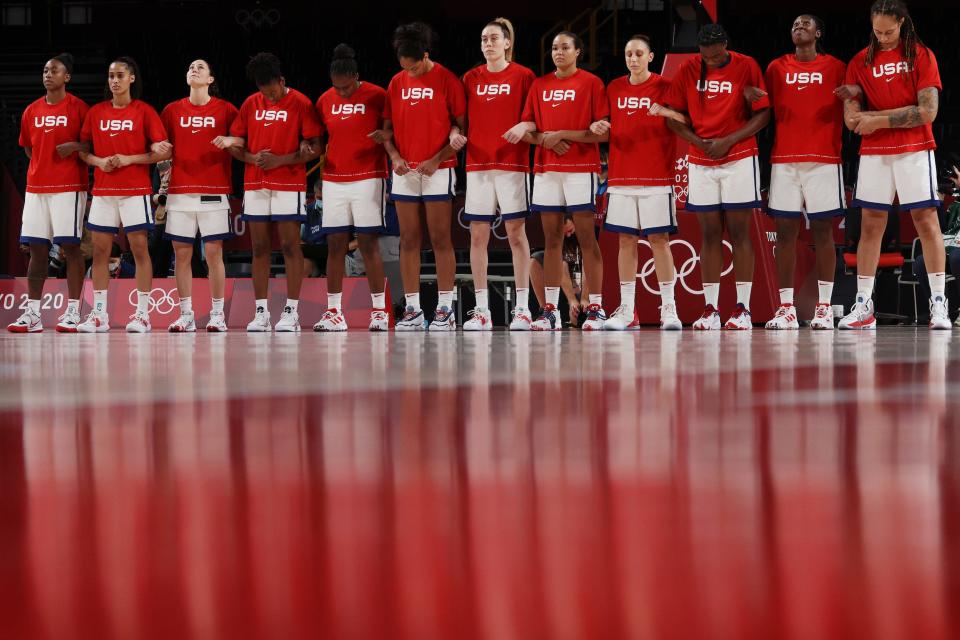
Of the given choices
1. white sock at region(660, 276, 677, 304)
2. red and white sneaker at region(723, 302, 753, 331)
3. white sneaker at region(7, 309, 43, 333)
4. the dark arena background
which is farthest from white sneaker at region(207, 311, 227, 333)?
the dark arena background

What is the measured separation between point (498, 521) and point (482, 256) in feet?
14.5

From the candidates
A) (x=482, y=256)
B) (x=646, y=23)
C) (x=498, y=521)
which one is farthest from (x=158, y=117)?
(x=646, y=23)

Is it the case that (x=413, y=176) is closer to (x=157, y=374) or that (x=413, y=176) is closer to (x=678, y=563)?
(x=157, y=374)

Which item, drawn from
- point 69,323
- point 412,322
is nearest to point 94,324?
A: point 69,323

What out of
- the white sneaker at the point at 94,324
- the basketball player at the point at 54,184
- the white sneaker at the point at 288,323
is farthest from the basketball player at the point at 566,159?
the basketball player at the point at 54,184

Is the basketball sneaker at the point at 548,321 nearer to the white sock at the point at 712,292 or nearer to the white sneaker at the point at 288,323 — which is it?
the white sock at the point at 712,292

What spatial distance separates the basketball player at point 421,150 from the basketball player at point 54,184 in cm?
171

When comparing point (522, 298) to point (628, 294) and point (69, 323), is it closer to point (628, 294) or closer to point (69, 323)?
point (628, 294)

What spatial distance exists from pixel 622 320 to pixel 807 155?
3.45ft

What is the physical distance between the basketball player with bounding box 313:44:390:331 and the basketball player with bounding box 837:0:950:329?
2081mm

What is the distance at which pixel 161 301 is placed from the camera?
20.1ft

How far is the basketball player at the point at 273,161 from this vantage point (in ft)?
16.6

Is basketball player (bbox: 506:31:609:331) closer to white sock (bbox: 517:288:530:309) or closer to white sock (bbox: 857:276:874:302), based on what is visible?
white sock (bbox: 517:288:530:309)

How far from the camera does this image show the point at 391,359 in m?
2.11
